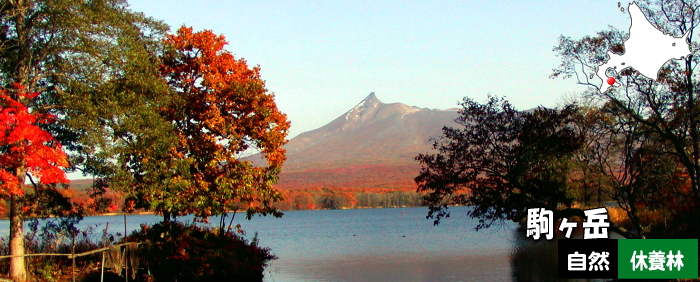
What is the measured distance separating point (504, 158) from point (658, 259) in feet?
23.2

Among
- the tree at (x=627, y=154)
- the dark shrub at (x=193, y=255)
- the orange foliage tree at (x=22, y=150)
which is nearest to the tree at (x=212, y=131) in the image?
the dark shrub at (x=193, y=255)

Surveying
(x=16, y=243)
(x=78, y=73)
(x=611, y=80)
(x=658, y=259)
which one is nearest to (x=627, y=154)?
(x=611, y=80)

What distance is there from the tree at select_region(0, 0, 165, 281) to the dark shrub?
427cm

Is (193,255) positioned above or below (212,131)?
below

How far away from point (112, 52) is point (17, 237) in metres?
6.43

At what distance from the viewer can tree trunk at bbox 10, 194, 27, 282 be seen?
1945cm

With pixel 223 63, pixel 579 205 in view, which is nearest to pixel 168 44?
pixel 223 63

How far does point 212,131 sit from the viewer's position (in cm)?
2344

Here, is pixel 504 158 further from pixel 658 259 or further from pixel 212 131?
pixel 212 131

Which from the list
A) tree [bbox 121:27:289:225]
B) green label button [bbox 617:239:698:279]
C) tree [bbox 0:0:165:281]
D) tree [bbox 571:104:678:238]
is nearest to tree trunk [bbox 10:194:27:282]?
tree [bbox 0:0:165:281]

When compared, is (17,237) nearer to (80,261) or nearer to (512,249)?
(80,261)

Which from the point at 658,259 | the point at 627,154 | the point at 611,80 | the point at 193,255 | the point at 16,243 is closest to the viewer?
the point at 658,259

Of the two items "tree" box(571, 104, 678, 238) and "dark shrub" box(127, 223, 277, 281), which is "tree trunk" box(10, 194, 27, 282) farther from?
"tree" box(571, 104, 678, 238)

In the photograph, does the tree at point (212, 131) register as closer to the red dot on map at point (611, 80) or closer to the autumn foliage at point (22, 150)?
the autumn foliage at point (22, 150)
